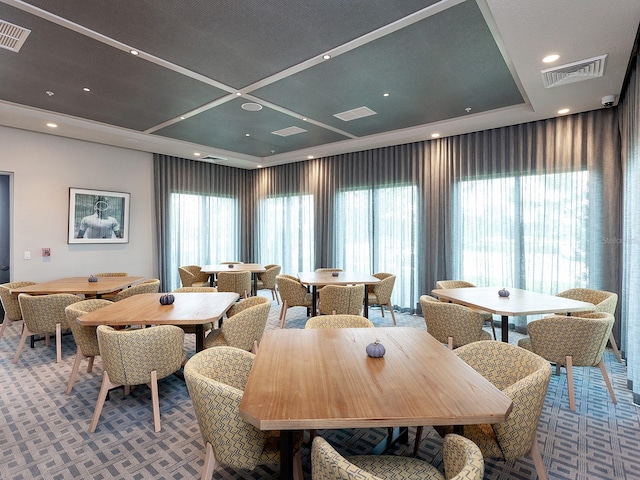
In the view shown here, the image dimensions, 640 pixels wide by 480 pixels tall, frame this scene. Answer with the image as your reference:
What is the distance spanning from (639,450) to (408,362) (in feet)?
6.20

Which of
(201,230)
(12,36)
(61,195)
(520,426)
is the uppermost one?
(12,36)

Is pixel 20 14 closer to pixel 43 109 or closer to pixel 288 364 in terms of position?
pixel 43 109

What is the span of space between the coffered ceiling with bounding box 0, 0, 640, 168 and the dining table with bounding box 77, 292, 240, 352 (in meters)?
2.40

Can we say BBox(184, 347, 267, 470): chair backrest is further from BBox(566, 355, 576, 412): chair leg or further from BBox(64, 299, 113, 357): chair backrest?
BBox(566, 355, 576, 412): chair leg

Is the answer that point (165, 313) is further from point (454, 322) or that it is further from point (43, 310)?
point (454, 322)

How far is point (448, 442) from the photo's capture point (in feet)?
4.29

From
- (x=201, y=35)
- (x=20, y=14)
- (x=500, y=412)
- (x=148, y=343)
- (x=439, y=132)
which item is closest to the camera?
(x=500, y=412)

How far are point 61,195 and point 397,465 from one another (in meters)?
6.57

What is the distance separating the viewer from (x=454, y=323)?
305cm

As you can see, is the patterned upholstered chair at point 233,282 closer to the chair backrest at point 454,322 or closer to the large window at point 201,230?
the large window at point 201,230

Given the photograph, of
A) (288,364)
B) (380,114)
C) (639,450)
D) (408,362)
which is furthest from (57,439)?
(380,114)

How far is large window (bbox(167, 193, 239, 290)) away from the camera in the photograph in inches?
283

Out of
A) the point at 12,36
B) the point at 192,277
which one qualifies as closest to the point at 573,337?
the point at 12,36

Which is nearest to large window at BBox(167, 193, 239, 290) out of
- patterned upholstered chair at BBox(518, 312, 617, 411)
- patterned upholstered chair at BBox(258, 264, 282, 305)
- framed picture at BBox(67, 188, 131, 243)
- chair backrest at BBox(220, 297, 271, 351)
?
framed picture at BBox(67, 188, 131, 243)
